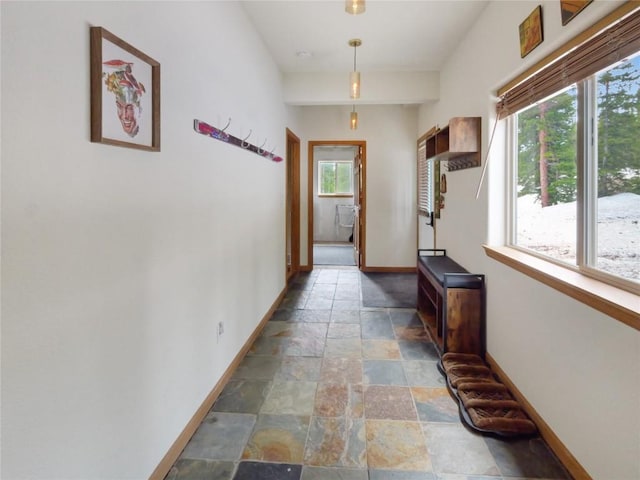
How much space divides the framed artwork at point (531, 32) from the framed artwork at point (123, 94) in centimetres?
183

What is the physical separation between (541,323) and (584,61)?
1222 millimetres

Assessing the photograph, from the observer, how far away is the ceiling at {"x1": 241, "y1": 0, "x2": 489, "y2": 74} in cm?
275

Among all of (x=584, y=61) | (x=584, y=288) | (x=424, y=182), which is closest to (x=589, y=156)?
(x=584, y=61)

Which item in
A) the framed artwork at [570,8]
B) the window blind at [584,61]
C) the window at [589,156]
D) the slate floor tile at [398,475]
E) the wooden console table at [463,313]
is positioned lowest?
the slate floor tile at [398,475]

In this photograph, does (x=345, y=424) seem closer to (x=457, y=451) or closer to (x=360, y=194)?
(x=457, y=451)

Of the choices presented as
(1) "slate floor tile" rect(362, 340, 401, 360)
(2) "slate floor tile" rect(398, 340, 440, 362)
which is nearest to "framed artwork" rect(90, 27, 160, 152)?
(1) "slate floor tile" rect(362, 340, 401, 360)

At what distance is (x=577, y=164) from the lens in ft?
5.81

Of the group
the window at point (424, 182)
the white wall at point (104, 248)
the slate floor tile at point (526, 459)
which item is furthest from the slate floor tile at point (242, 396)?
the window at point (424, 182)

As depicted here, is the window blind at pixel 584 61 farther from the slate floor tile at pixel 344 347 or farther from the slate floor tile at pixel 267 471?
the slate floor tile at pixel 267 471

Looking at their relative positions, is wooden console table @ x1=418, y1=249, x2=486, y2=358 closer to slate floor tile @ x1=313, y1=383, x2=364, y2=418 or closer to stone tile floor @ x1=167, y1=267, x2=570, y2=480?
stone tile floor @ x1=167, y1=267, x2=570, y2=480

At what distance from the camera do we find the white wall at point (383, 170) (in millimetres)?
5695

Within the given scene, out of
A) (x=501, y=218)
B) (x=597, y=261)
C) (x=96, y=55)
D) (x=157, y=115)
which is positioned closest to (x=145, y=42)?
(x=157, y=115)

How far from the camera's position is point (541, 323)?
196cm

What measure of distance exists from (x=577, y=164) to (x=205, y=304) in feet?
6.43
